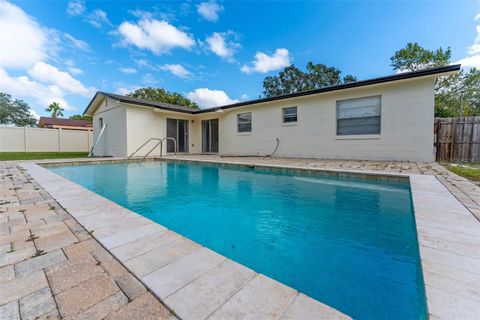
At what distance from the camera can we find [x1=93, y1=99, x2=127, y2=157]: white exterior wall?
10.8 m

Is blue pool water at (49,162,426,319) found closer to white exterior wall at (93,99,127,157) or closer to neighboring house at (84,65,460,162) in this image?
neighboring house at (84,65,460,162)

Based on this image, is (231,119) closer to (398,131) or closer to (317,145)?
(317,145)

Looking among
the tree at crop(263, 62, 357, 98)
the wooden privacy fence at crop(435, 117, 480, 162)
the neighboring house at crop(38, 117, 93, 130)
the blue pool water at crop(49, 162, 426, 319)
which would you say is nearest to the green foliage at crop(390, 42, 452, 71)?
the tree at crop(263, 62, 357, 98)

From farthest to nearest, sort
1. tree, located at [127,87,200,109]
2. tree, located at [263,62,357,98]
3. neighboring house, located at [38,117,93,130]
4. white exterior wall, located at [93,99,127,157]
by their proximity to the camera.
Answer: neighboring house, located at [38,117,93,130] < tree, located at [127,87,200,109] < tree, located at [263,62,357,98] < white exterior wall, located at [93,99,127,157]

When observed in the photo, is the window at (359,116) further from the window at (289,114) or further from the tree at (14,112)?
the tree at (14,112)

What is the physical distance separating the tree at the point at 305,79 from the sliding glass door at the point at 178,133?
14.0 m

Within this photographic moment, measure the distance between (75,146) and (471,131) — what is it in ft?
69.4

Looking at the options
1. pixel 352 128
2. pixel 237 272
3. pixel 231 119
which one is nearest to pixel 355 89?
pixel 352 128

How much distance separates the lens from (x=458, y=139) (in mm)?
7590

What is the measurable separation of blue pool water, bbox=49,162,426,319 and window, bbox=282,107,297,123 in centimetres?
480

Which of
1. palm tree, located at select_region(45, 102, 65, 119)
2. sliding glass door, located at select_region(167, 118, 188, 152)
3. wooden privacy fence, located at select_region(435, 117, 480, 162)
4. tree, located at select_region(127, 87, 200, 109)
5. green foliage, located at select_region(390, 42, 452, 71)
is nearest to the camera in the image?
wooden privacy fence, located at select_region(435, 117, 480, 162)

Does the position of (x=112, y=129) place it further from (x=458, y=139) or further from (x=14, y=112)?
(x=14, y=112)

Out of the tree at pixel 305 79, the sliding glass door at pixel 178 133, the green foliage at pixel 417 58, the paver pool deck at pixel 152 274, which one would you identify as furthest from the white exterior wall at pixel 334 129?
the tree at pixel 305 79

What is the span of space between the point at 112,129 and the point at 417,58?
21.9 metres
